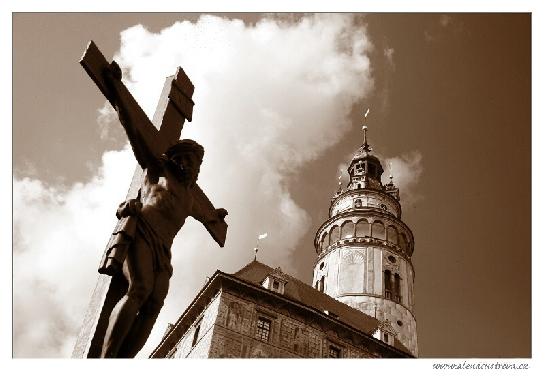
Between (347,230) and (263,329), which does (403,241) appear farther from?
(263,329)

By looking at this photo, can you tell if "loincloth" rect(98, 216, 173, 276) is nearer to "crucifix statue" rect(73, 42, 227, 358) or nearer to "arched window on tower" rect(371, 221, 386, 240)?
"crucifix statue" rect(73, 42, 227, 358)

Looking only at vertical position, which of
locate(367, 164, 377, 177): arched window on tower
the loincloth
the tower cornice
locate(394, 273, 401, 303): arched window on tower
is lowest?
the loincloth

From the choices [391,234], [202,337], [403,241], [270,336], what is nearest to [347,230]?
[391,234]

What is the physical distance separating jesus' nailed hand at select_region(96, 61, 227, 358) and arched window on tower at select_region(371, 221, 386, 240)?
33796 mm

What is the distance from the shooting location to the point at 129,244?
2.99 metres

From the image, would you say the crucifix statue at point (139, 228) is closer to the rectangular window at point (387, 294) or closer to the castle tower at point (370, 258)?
the castle tower at point (370, 258)

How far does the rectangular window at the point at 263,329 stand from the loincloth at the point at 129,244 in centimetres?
1965

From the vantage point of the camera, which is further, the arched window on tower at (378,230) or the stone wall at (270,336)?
the arched window on tower at (378,230)

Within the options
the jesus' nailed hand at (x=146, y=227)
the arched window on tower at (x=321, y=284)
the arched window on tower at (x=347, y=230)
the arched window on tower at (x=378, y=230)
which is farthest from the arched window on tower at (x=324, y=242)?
the jesus' nailed hand at (x=146, y=227)

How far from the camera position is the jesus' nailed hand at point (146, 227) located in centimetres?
294

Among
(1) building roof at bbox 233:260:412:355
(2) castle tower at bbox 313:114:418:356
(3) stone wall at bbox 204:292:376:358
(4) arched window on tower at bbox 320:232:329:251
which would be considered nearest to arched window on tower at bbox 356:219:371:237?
(2) castle tower at bbox 313:114:418:356

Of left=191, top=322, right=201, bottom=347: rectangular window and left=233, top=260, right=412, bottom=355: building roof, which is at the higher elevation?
left=233, top=260, right=412, bottom=355: building roof

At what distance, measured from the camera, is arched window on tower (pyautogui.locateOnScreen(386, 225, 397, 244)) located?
36.7m
